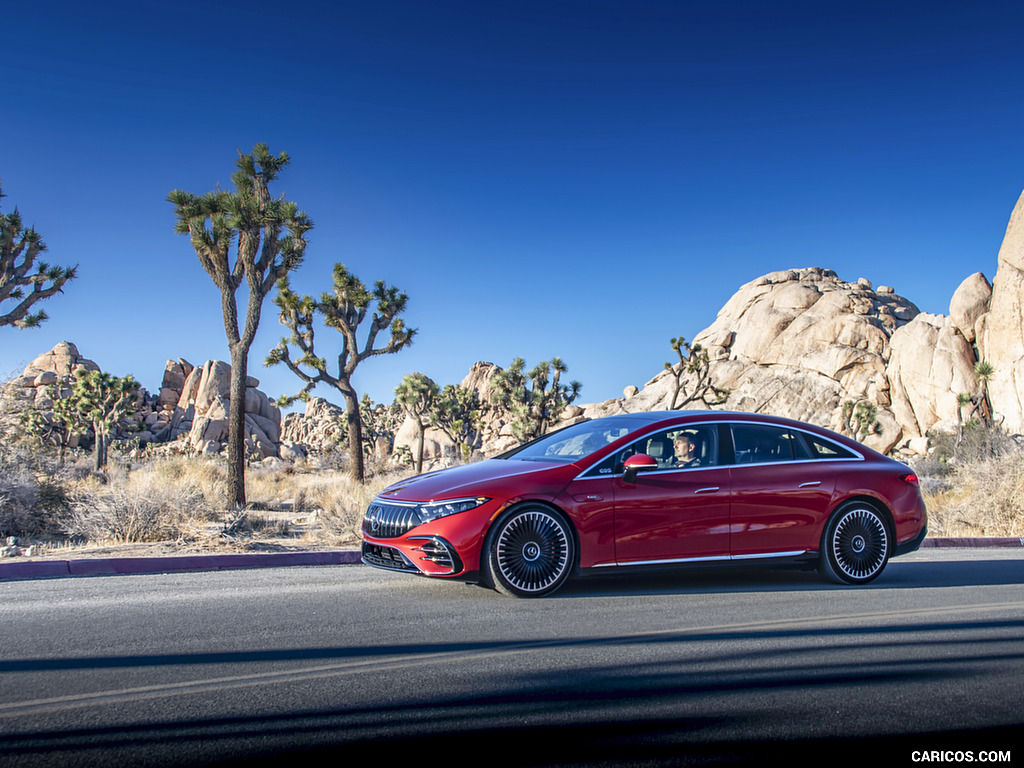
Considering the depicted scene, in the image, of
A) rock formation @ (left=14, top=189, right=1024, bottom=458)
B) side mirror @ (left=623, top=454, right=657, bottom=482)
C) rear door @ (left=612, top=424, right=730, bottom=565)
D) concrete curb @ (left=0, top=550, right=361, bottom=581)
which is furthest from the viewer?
rock formation @ (left=14, top=189, right=1024, bottom=458)

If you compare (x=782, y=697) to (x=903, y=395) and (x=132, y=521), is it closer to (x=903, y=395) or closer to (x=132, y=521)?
(x=132, y=521)

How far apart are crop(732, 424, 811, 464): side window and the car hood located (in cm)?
169

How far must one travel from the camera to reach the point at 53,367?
65.8 meters

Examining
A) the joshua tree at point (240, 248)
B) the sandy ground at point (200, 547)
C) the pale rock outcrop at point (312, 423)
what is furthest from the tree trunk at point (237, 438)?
the pale rock outcrop at point (312, 423)

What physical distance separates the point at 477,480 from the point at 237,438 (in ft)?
35.2

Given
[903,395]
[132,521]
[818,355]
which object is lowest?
[132,521]

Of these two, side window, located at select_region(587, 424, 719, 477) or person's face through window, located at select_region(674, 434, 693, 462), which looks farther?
person's face through window, located at select_region(674, 434, 693, 462)

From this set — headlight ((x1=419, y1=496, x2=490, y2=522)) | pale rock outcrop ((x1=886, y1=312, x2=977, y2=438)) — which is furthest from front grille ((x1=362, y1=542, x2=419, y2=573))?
pale rock outcrop ((x1=886, y1=312, x2=977, y2=438))

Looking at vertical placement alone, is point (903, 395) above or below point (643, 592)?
above

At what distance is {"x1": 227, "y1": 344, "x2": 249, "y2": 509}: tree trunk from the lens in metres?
14.7

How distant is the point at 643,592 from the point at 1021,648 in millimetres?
2726

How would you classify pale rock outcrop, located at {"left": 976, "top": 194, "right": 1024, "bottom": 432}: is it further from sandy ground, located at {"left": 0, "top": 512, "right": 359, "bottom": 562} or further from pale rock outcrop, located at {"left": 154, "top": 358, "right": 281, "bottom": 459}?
pale rock outcrop, located at {"left": 154, "top": 358, "right": 281, "bottom": 459}

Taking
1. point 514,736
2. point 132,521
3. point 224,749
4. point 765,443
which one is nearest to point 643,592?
point 765,443

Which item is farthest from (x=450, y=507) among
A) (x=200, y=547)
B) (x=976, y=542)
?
(x=976, y=542)
